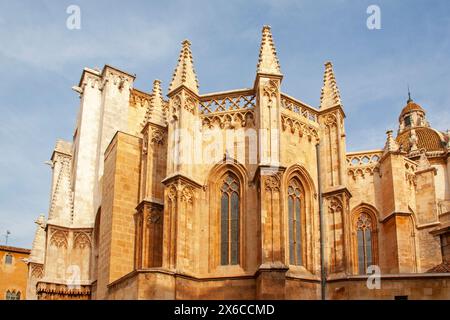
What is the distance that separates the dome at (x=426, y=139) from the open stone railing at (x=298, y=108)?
843 inches

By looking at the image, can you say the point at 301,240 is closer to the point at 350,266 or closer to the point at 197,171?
the point at 350,266

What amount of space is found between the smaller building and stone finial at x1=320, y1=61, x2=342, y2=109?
37.6 metres

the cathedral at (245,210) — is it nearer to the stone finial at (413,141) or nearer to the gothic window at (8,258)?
the stone finial at (413,141)

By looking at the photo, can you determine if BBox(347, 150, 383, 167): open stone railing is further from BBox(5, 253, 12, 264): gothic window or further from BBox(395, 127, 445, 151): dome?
BBox(5, 253, 12, 264): gothic window

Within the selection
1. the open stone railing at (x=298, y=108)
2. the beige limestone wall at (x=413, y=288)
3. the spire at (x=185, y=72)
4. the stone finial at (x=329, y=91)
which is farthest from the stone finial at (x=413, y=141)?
the beige limestone wall at (x=413, y=288)

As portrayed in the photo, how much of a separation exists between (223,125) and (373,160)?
7.80 m

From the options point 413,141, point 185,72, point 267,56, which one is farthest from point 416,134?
point 185,72

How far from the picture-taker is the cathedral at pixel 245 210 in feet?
61.3

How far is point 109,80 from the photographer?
27953 millimetres

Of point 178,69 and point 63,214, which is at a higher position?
point 178,69

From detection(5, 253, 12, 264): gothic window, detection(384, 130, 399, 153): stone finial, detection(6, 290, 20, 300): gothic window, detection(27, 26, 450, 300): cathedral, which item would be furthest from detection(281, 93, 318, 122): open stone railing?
detection(5, 253, 12, 264): gothic window

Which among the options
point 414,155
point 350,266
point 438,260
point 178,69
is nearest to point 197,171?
point 178,69

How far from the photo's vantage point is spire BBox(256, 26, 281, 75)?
20795 millimetres

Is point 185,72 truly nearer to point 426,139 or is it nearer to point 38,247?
point 38,247
